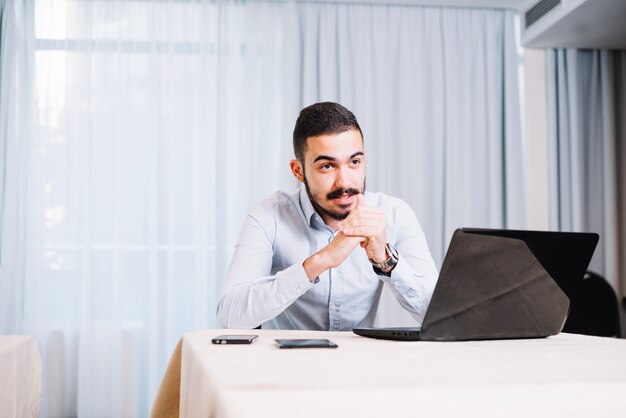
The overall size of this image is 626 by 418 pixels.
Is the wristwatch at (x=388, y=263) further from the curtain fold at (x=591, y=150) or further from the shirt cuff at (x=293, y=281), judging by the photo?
the curtain fold at (x=591, y=150)

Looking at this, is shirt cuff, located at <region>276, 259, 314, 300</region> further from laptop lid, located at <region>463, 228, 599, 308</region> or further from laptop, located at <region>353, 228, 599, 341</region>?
laptop lid, located at <region>463, 228, 599, 308</region>

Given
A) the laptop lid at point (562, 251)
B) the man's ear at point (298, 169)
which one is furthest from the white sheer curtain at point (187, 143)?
the laptop lid at point (562, 251)

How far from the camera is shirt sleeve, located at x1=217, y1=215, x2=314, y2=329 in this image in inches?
70.9

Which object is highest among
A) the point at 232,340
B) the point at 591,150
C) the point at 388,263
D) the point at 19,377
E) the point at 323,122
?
the point at 591,150

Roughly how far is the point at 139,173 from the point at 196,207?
38 cm

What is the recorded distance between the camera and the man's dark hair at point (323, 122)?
2.06 metres

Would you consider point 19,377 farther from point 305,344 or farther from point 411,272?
point 411,272

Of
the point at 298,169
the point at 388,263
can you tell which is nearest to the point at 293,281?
the point at 388,263

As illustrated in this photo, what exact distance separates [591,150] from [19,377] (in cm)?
366

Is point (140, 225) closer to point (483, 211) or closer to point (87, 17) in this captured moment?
point (87, 17)

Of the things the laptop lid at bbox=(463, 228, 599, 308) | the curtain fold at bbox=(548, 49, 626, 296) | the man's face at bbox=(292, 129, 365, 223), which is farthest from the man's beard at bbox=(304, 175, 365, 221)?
the curtain fold at bbox=(548, 49, 626, 296)

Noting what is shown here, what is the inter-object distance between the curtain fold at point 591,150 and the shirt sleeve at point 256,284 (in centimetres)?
267

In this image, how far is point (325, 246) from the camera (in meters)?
1.95

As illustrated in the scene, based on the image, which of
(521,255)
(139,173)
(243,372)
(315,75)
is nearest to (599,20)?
(315,75)
